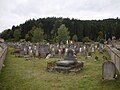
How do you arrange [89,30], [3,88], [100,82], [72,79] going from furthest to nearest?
1. [89,30]
2. [72,79]
3. [100,82]
4. [3,88]

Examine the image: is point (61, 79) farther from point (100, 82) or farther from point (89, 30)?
point (89, 30)

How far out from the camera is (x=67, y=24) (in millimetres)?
101750

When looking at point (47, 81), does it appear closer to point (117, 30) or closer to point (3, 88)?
point (3, 88)

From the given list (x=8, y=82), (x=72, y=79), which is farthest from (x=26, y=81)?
(x=72, y=79)

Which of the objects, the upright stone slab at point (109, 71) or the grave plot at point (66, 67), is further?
the grave plot at point (66, 67)

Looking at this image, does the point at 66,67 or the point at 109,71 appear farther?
the point at 66,67

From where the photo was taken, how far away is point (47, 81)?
1208 centimetres

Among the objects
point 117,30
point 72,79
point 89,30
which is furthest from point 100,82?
point 89,30

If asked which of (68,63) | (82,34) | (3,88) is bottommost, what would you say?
(3,88)

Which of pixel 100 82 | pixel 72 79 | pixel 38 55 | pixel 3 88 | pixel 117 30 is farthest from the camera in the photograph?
pixel 117 30

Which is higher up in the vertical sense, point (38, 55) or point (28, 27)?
point (28, 27)

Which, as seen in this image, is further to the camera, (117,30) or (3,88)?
(117,30)

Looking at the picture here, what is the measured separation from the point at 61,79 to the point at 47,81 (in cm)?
104

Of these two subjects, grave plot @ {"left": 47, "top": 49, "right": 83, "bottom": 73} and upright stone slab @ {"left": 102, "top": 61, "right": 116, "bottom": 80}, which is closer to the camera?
upright stone slab @ {"left": 102, "top": 61, "right": 116, "bottom": 80}
